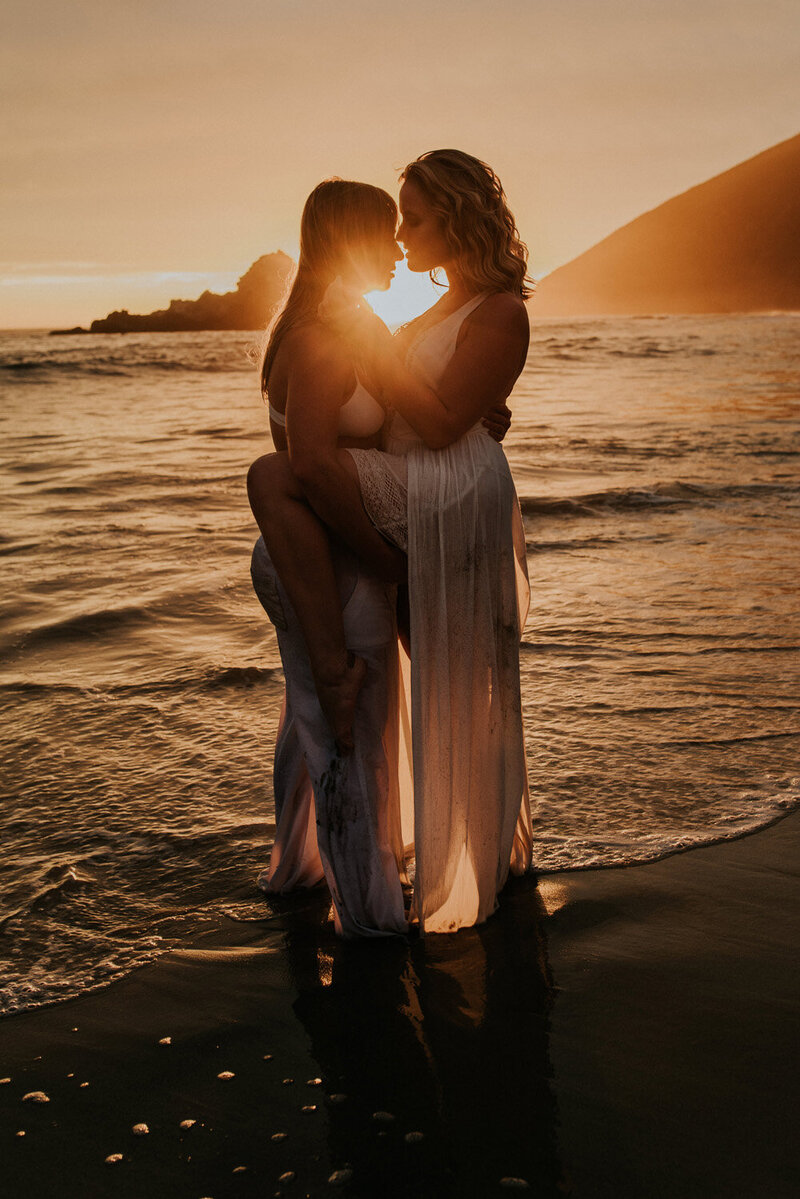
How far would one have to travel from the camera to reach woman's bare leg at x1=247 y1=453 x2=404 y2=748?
8.70 feet

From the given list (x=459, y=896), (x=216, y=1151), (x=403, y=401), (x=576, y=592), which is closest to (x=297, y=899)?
(x=459, y=896)

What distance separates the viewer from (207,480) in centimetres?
1286

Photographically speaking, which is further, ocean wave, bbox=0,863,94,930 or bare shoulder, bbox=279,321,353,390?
ocean wave, bbox=0,863,94,930

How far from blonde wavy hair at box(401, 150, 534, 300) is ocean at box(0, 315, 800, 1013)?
1.89 metres

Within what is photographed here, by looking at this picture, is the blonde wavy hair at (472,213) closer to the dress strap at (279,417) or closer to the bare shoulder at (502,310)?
the bare shoulder at (502,310)

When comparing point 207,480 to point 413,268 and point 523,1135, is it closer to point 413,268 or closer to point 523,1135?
point 413,268

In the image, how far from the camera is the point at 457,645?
9.32 ft

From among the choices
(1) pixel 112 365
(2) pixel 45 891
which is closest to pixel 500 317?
(2) pixel 45 891

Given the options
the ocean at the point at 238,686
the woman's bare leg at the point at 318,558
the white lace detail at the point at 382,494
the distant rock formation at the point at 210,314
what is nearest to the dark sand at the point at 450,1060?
the ocean at the point at 238,686

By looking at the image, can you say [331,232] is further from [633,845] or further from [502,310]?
[633,845]

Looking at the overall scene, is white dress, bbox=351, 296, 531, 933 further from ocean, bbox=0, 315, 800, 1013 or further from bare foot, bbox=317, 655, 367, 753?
ocean, bbox=0, 315, 800, 1013

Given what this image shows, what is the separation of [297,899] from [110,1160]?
1.17m

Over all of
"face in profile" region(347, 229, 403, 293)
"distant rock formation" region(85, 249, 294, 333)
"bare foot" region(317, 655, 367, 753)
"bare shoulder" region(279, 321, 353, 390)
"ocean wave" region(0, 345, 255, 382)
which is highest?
"distant rock formation" region(85, 249, 294, 333)

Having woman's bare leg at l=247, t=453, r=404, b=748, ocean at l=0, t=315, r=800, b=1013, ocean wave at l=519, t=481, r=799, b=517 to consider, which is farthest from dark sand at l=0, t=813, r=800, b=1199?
ocean wave at l=519, t=481, r=799, b=517
